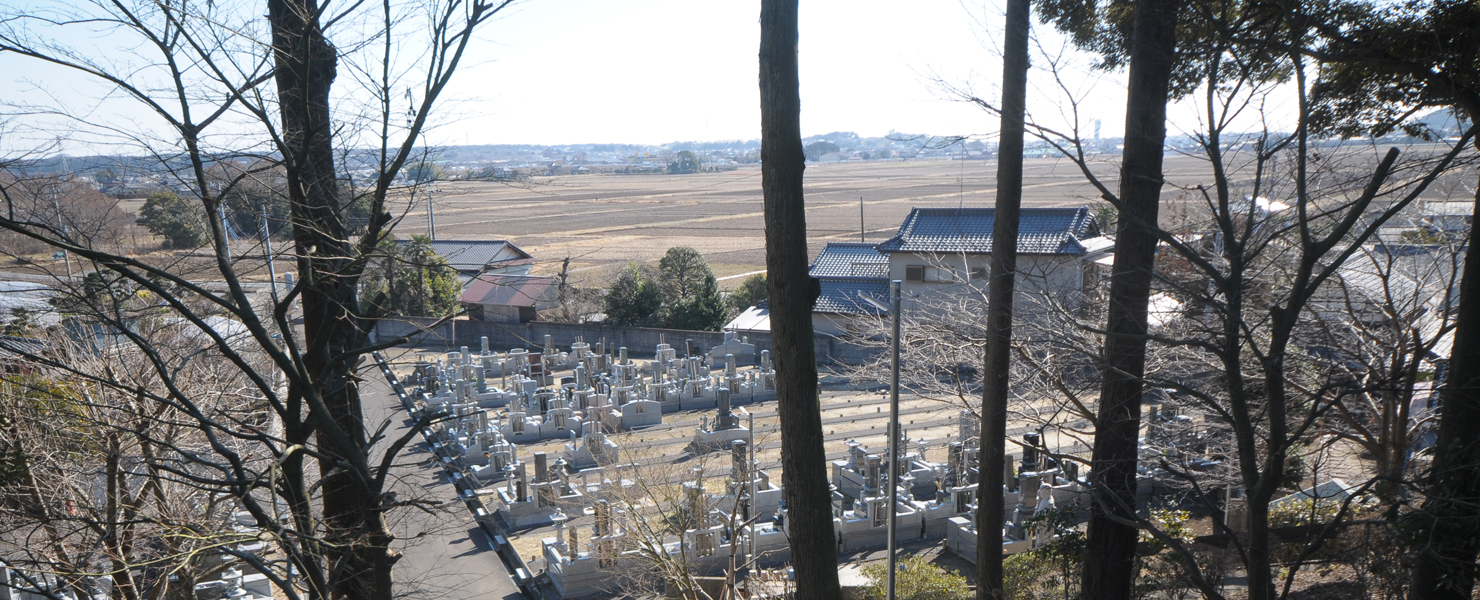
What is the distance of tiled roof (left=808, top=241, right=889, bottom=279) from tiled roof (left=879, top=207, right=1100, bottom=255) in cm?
139

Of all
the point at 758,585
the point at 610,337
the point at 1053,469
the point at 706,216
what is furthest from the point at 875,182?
the point at 758,585

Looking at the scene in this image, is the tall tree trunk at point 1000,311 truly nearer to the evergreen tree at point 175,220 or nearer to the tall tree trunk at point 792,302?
the tall tree trunk at point 792,302

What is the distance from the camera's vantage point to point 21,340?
8242mm

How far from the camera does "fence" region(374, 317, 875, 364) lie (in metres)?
23.0

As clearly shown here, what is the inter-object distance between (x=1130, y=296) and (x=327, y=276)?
5647 mm

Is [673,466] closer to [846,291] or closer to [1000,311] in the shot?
[1000,311]

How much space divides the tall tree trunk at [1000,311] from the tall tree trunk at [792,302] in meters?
2.20

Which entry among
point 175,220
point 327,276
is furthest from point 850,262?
point 327,276

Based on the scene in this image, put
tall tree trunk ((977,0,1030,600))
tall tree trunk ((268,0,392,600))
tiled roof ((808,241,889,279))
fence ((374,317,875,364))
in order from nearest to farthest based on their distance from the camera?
tall tree trunk ((268,0,392,600)), tall tree trunk ((977,0,1030,600)), fence ((374,317,875,364)), tiled roof ((808,241,889,279))

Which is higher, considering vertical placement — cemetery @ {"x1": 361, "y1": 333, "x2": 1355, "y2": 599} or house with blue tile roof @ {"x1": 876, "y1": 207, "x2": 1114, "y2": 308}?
house with blue tile roof @ {"x1": 876, "y1": 207, "x2": 1114, "y2": 308}

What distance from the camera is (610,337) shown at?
2591cm

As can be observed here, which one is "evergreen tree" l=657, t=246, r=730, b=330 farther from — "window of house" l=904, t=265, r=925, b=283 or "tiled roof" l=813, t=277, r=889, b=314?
"window of house" l=904, t=265, r=925, b=283

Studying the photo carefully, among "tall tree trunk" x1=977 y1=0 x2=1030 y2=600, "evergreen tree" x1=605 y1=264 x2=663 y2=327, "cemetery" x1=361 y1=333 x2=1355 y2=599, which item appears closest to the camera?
"tall tree trunk" x1=977 y1=0 x2=1030 y2=600

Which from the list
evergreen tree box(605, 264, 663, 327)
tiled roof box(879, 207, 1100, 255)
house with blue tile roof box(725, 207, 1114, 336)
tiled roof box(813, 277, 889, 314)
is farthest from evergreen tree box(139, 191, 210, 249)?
evergreen tree box(605, 264, 663, 327)
